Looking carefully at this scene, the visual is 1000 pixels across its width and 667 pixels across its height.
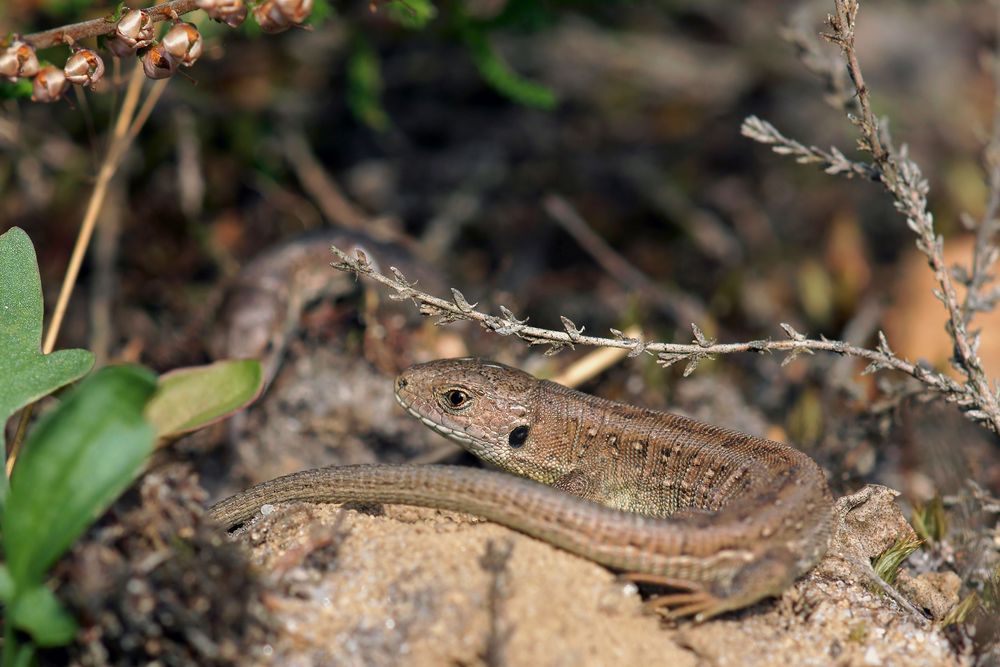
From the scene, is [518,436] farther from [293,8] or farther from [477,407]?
[293,8]

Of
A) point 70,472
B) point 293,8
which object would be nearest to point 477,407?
point 293,8

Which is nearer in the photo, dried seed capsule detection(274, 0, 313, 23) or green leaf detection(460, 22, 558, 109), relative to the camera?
dried seed capsule detection(274, 0, 313, 23)

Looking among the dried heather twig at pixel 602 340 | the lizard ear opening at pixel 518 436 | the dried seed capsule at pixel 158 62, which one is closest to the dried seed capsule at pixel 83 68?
the dried seed capsule at pixel 158 62

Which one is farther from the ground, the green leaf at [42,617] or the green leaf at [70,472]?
the green leaf at [70,472]

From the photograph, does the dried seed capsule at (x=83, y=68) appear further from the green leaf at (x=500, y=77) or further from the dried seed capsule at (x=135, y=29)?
the green leaf at (x=500, y=77)

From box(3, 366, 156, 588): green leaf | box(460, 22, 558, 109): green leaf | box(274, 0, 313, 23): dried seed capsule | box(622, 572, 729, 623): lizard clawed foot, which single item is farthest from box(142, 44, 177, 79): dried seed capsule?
box(460, 22, 558, 109): green leaf

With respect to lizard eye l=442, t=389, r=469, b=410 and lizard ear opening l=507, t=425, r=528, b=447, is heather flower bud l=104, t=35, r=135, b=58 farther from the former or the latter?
lizard ear opening l=507, t=425, r=528, b=447
